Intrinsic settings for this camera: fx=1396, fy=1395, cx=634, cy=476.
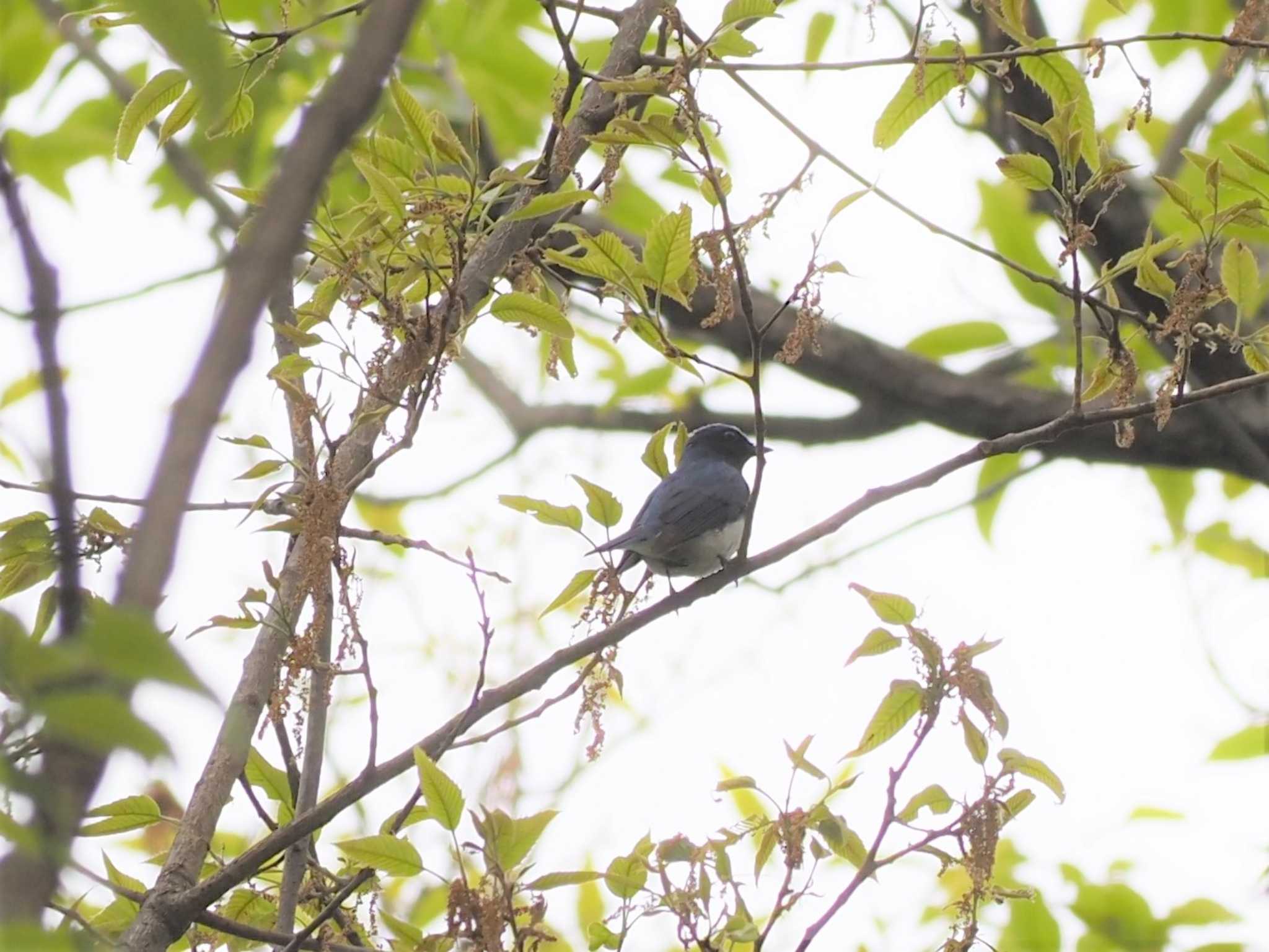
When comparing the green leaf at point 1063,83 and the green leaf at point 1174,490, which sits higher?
the green leaf at point 1174,490

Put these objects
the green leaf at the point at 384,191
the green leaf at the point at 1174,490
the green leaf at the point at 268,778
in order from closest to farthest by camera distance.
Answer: the green leaf at the point at 384,191
the green leaf at the point at 268,778
the green leaf at the point at 1174,490

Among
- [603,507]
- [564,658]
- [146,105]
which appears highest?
[146,105]

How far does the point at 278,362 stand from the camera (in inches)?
95.4

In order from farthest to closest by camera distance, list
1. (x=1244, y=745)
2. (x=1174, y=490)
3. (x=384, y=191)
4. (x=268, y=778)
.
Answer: (x=1174, y=490) < (x=1244, y=745) < (x=268, y=778) < (x=384, y=191)

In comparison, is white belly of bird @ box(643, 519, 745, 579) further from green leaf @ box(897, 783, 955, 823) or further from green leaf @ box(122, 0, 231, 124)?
green leaf @ box(122, 0, 231, 124)

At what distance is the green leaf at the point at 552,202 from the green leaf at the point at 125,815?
121 centimetres

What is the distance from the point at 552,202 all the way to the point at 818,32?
2.10m

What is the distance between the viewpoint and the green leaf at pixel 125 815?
2.44 m

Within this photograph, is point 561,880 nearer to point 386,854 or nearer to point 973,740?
point 386,854

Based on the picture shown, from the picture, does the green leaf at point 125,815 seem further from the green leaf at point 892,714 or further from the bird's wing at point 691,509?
the bird's wing at point 691,509

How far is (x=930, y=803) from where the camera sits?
7.69 ft

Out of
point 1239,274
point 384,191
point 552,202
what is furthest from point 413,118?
point 1239,274

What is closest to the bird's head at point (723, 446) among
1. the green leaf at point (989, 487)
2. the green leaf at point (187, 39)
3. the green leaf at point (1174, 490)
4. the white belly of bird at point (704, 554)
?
the white belly of bird at point (704, 554)

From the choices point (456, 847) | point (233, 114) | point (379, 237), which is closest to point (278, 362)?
point (379, 237)
